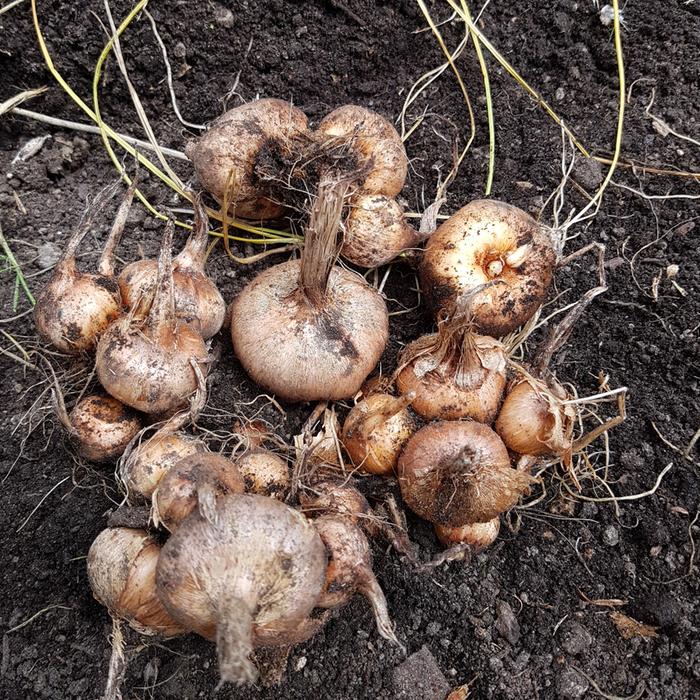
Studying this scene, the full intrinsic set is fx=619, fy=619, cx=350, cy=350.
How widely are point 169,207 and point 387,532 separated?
4.34 ft

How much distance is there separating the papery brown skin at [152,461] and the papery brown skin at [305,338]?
32 centimetres

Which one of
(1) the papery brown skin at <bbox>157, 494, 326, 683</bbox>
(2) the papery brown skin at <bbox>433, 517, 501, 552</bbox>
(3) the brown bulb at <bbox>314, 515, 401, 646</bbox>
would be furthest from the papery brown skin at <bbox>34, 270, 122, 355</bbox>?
(2) the papery brown skin at <bbox>433, 517, 501, 552</bbox>

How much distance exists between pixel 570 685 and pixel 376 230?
136cm

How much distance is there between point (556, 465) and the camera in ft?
6.21

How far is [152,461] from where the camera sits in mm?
1514

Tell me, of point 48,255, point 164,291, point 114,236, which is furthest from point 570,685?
point 48,255

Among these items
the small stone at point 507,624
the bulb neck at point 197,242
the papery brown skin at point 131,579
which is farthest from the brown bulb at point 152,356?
the small stone at point 507,624

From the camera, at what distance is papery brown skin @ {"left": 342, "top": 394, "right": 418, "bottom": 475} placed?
1649mm

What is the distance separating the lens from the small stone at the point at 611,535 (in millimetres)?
1783

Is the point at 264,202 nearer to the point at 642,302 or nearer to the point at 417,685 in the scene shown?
the point at 642,302

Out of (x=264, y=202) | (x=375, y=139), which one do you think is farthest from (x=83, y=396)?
(x=375, y=139)

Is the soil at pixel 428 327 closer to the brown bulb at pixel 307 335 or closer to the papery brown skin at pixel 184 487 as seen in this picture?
the brown bulb at pixel 307 335

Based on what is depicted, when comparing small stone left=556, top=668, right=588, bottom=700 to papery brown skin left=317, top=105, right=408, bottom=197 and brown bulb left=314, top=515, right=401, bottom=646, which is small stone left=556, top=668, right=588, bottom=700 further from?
papery brown skin left=317, top=105, right=408, bottom=197

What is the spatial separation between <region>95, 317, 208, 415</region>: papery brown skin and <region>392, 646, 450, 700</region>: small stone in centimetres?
91
